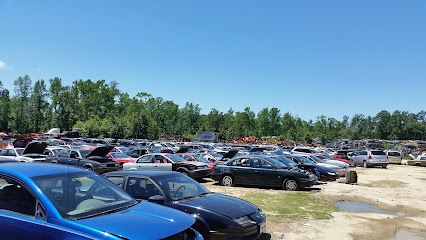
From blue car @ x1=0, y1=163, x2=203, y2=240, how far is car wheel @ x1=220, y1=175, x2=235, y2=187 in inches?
510

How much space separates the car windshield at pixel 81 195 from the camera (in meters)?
4.98

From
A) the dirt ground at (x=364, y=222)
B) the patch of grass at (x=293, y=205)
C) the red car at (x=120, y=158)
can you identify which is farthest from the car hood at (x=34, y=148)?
the patch of grass at (x=293, y=205)

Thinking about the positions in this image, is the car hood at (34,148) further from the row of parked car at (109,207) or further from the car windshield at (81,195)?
A: the car windshield at (81,195)

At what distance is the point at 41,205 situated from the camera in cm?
486

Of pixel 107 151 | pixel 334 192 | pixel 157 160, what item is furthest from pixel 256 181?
pixel 107 151

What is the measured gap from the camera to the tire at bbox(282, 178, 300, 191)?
1748 centimetres

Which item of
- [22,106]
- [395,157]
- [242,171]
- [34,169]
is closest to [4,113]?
[22,106]

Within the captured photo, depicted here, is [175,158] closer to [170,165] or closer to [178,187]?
[170,165]

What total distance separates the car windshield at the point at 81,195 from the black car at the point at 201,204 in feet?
3.26

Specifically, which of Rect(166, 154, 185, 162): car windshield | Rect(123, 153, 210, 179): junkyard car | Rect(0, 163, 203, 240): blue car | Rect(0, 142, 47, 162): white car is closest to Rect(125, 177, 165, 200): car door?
Rect(0, 163, 203, 240): blue car

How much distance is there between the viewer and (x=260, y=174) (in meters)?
17.9

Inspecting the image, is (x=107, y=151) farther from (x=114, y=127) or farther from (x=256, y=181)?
(x=114, y=127)

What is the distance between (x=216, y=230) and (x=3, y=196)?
350 centimetres

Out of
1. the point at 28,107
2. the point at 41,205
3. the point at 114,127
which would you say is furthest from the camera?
the point at 28,107
